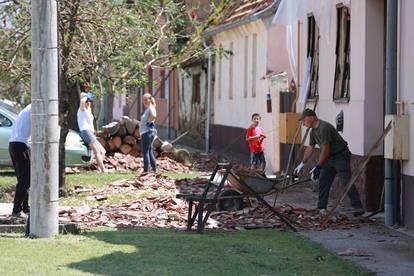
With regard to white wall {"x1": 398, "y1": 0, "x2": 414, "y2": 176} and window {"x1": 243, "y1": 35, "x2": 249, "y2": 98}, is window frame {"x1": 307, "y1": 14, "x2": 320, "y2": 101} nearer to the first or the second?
white wall {"x1": 398, "y1": 0, "x2": 414, "y2": 176}

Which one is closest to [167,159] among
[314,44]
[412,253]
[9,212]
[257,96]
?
[257,96]

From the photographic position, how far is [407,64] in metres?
12.9

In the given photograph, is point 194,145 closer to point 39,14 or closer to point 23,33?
point 23,33

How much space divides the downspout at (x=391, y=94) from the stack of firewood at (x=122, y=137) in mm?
12316

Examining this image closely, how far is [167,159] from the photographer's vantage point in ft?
79.6

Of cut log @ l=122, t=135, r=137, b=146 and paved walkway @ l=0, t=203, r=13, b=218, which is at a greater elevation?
cut log @ l=122, t=135, r=137, b=146

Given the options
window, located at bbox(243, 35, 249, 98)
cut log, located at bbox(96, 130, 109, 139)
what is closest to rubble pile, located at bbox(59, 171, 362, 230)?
cut log, located at bbox(96, 130, 109, 139)

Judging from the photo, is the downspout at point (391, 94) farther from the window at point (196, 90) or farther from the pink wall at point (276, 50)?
the window at point (196, 90)

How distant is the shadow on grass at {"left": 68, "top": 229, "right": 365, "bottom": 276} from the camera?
31.4 feet

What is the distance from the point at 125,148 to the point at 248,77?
4.25 m

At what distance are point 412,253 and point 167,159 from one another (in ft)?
44.7

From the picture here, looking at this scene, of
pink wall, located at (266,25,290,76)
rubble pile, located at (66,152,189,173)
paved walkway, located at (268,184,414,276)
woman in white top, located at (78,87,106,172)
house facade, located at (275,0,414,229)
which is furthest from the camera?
pink wall, located at (266,25,290,76)

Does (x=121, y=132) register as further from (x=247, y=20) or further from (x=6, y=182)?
(x=6, y=182)

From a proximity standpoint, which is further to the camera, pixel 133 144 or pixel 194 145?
pixel 194 145
